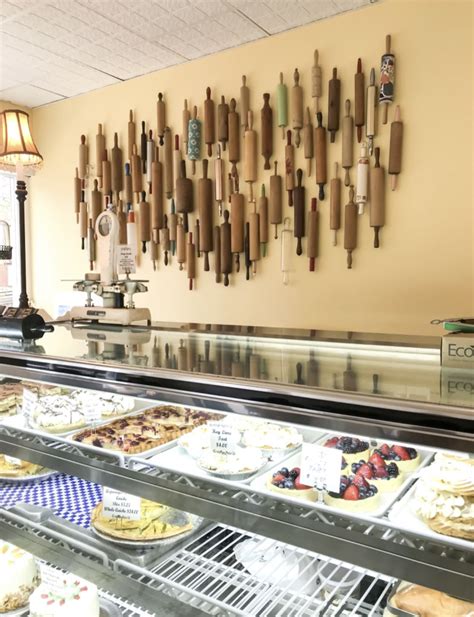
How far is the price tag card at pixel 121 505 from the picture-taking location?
1.65 metres

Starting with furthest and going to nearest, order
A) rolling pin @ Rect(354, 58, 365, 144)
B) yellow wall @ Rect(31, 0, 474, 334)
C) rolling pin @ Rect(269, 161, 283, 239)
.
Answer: rolling pin @ Rect(269, 161, 283, 239)
rolling pin @ Rect(354, 58, 365, 144)
yellow wall @ Rect(31, 0, 474, 334)

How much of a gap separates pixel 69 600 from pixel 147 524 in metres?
0.29

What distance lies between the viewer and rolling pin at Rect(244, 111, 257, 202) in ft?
11.6

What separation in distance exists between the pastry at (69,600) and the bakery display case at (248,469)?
4cm

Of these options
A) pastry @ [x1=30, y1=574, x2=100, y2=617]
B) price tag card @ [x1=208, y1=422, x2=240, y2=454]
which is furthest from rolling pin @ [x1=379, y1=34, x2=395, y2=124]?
pastry @ [x1=30, y1=574, x2=100, y2=617]

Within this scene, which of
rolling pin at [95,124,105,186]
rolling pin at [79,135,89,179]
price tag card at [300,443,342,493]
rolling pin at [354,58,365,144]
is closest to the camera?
price tag card at [300,443,342,493]

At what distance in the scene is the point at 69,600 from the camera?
1472 millimetres

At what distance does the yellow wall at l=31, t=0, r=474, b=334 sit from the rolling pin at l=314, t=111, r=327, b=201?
60mm

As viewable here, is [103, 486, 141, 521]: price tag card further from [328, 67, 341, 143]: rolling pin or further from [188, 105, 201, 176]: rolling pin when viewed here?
[188, 105, 201, 176]: rolling pin

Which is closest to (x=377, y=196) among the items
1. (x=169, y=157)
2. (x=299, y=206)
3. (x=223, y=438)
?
(x=299, y=206)

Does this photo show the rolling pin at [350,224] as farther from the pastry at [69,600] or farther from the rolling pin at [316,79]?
the pastry at [69,600]

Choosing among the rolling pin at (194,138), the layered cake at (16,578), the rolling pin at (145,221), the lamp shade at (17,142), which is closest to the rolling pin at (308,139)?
the rolling pin at (194,138)

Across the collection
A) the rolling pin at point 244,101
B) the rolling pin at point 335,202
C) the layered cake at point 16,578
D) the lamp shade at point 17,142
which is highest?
the rolling pin at point 244,101

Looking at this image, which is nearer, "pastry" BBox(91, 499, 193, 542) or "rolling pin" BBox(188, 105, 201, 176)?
"pastry" BBox(91, 499, 193, 542)
